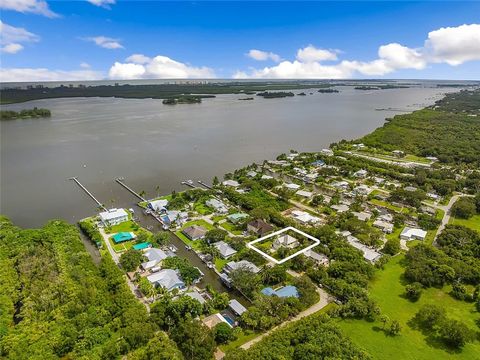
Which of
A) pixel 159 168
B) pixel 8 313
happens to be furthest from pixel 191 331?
pixel 159 168

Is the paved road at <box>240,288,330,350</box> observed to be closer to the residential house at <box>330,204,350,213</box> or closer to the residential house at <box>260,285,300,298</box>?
the residential house at <box>260,285,300,298</box>

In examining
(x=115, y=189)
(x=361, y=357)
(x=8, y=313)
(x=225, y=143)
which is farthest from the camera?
(x=225, y=143)

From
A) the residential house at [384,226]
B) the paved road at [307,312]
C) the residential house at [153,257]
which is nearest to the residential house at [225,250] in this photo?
the residential house at [153,257]

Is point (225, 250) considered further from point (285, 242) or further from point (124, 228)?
point (124, 228)

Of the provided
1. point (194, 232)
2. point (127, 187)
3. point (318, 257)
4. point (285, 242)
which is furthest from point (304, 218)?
point (127, 187)

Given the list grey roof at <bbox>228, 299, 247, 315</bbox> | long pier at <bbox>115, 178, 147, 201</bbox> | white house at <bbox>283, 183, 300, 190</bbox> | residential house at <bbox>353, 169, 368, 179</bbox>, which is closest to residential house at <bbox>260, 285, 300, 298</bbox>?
grey roof at <bbox>228, 299, 247, 315</bbox>

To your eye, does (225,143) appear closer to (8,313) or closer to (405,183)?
(405,183)
